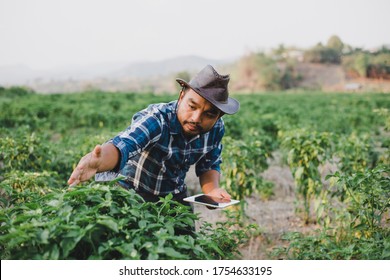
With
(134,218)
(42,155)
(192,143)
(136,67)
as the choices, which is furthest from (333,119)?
(136,67)

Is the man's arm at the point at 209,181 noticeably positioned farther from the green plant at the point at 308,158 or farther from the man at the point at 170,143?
the green plant at the point at 308,158

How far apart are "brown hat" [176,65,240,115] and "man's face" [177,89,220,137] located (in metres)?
0.03

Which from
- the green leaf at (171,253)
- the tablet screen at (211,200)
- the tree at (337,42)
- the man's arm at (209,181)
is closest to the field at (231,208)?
the green leaf at (171,253)

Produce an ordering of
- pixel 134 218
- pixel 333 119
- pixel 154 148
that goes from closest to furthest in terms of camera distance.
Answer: pixel 134 218
pixel 154 148
pixel 333 119

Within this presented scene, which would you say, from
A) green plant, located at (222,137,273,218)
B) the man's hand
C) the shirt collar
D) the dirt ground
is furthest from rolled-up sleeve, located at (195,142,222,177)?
green plant, located at (222,137,273,218)

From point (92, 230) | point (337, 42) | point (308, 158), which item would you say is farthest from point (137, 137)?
point (337, 42)

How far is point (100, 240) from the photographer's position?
1552mm

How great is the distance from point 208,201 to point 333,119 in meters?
9.21

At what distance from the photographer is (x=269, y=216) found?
15.7 feet

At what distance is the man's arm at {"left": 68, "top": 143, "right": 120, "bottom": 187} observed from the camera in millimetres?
1701

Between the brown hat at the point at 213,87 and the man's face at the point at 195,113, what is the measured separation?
0.11 feet

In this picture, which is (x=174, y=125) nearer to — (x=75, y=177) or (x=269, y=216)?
(x=75, y=177)
